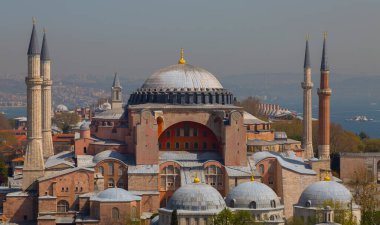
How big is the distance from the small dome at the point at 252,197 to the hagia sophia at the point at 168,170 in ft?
0.11

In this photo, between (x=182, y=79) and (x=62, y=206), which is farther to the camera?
(x=182, y=79)

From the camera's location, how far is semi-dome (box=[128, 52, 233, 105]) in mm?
39031

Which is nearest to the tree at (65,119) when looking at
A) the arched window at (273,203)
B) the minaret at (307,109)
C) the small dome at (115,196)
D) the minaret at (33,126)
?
the minaret at (307,109)

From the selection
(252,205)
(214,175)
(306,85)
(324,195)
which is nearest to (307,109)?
(306,85)

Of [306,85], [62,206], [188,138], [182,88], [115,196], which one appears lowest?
[62,206]

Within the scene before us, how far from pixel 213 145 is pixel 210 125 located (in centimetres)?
89

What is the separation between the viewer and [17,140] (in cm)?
7231

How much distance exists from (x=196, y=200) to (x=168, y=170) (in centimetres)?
577

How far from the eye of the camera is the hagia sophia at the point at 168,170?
3225 cm

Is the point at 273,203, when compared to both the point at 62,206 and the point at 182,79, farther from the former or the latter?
the point at 182,79

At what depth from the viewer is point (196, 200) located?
3098 cm

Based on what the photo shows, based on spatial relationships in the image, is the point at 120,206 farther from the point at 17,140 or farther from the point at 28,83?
the point at 17,140

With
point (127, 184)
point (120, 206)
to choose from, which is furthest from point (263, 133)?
point (120, 206)

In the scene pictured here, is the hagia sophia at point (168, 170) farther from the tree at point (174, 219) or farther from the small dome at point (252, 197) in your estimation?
the tree at point (174, 219)
